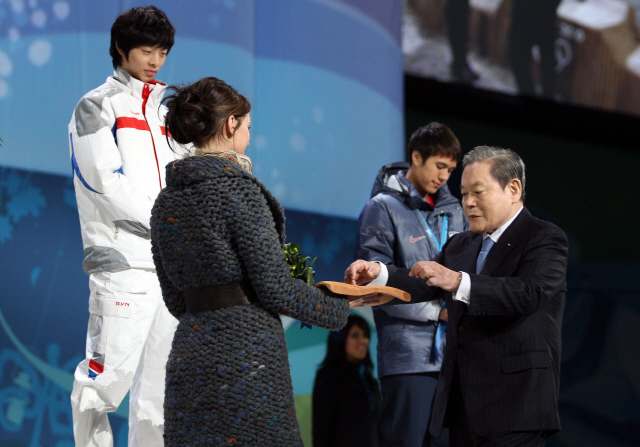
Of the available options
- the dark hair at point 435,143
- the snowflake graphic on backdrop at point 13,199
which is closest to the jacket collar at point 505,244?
the dark hair at point 435,143

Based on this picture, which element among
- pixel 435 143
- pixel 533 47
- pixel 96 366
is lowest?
pixel 96 366

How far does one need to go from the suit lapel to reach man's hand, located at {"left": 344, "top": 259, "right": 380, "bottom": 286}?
34 centimetres

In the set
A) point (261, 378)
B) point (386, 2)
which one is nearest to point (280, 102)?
point (386, 2)

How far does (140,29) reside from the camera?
2523 mm

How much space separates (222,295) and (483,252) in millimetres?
999

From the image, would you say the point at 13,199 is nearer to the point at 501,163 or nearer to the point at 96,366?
the point at 96,366

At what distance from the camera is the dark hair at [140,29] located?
2523 mm

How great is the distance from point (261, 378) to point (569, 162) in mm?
4753

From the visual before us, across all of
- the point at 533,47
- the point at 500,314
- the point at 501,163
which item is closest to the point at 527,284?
the point at 500,314

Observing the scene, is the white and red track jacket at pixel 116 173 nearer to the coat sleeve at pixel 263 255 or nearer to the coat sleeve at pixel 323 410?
the coat sleeve at pixel 263 255

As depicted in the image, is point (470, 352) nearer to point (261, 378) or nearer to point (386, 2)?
point (261, 378)

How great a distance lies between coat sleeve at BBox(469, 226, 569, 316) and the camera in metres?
1.96

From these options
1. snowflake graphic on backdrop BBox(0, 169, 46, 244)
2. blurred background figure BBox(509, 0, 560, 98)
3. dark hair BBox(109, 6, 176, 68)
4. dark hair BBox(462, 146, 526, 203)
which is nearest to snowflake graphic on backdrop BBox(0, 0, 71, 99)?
snowflake graphic on backdrop BBox(0, 169, 46, 244)

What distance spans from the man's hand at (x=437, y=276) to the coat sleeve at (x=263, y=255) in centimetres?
45
